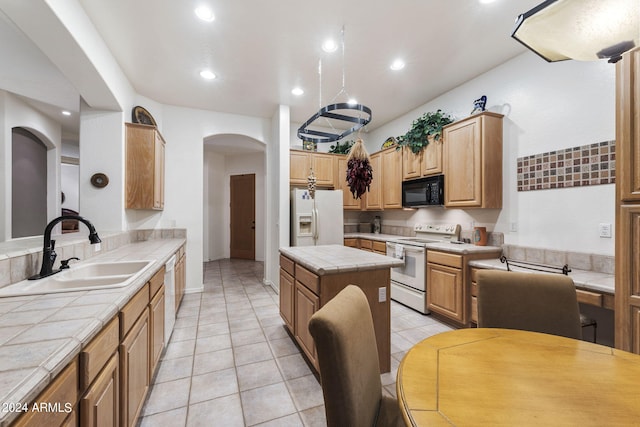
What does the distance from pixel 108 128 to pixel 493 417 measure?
13.4 feet

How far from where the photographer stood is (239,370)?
2115 millimetres

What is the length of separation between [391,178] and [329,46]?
2394 millimetres

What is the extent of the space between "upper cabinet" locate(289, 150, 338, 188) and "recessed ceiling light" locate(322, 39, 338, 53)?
6.33ft

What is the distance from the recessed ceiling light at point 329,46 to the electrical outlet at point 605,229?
114 inches

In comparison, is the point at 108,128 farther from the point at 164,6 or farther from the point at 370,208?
the point at 370,208

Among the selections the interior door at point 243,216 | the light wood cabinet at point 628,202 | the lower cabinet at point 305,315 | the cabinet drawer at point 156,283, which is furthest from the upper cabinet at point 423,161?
the interior door at point 243,216

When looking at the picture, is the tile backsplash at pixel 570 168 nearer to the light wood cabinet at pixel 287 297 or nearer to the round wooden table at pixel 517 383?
the round wooden table at pixel 517 383

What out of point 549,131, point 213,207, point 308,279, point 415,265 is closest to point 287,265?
point 308,279

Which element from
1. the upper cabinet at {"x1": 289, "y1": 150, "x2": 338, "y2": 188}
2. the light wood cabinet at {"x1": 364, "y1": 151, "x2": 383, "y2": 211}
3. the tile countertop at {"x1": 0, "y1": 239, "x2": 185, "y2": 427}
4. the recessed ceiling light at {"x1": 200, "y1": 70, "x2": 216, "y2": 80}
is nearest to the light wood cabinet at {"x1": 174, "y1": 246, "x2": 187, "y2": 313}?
the tile countertop at {"x1": 0, "y1": 239, "x2": 185, "y2": 427}

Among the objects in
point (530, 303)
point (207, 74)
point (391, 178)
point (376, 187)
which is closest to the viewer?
point (530, 303)

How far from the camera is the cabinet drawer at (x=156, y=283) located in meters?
1.82

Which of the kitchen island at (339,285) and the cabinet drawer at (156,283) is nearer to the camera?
the cabinet drawer at (156,283)

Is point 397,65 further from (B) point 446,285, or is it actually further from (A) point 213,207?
(A) point 213,207

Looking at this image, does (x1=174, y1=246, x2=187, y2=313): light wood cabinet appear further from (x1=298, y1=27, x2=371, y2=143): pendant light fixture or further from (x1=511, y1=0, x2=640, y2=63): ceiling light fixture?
(x1=511, y1=0, x2=640, y2=63): ceiling light fixture
